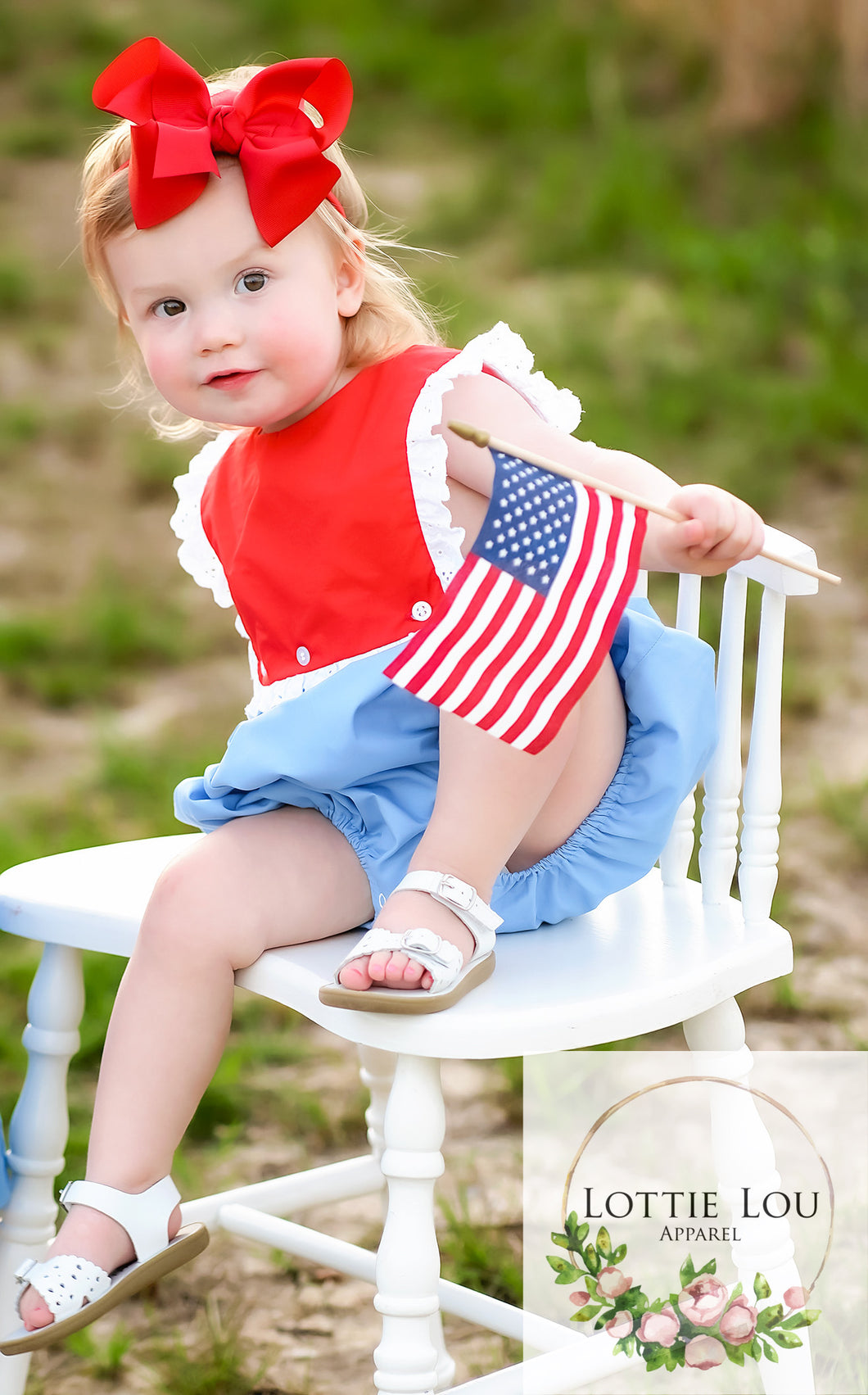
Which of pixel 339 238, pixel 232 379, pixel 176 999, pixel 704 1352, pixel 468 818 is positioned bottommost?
pixel 704 1352

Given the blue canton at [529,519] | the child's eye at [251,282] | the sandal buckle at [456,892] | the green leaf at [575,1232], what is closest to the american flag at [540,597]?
the blue canton at [529,519]

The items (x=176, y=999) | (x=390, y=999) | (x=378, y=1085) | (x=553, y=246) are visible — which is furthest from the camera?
(x=553, y=246)

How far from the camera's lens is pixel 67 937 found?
4.20 ft

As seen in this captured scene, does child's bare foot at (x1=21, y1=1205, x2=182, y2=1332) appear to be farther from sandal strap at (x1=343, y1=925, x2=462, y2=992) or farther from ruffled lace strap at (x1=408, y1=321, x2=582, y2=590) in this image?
ruffled lace strap at (x1=408, y1=321, x2=582, y2=590)

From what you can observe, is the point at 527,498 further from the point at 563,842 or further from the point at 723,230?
the point at 723,230

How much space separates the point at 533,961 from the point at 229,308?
1.66 ft

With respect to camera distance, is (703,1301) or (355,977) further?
(703,1301)

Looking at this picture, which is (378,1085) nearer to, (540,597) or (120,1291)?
(120,1291)

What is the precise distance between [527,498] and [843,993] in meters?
1.19

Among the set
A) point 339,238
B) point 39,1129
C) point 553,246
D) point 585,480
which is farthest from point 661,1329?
point 553,246

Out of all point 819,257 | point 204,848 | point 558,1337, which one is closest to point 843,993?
point 558,1337

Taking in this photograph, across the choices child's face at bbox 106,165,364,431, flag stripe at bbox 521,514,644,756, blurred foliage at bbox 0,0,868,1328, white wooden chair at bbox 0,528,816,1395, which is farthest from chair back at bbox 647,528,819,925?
blurred foliage at bbox 0,0,868,1328

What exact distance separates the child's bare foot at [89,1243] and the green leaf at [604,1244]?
34 centimetres

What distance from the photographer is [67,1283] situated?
1.09m
